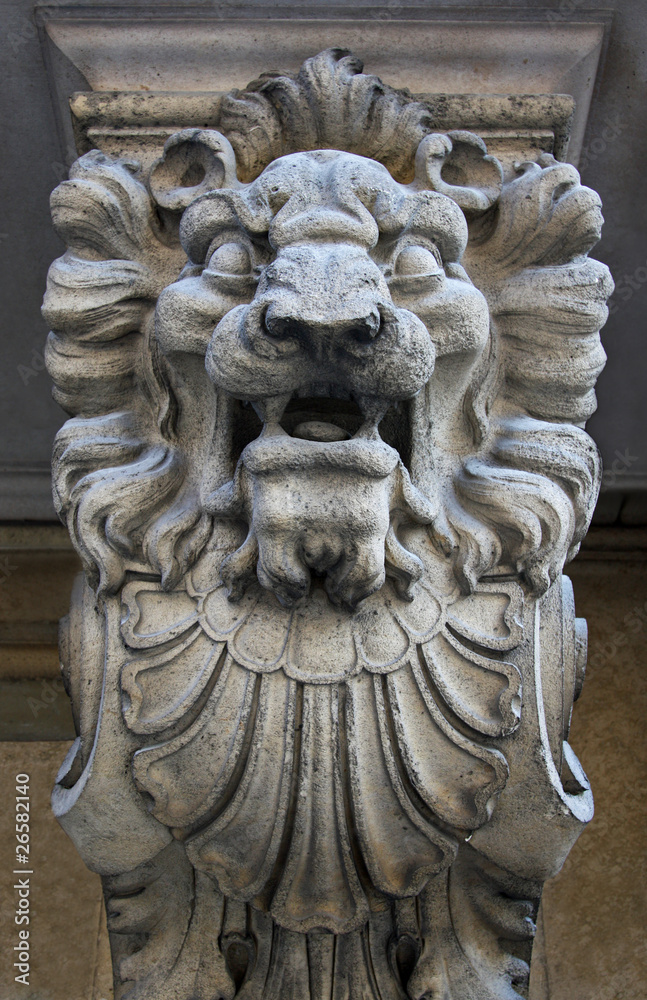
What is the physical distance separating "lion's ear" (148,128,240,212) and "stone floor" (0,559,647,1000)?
119 centimetres

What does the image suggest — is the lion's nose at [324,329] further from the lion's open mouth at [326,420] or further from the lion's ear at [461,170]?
the lion's ear at [461,170]

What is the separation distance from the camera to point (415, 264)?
1021mm

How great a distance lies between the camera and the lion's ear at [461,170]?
44.3 inches

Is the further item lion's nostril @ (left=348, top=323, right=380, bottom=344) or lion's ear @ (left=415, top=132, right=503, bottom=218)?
lion's ear @ (left=415, top=132, right=503, bottom=218)

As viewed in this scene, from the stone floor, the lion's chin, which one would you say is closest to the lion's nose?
the lion's chin

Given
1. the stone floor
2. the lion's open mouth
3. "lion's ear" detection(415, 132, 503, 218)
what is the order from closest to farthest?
the lion's open mouth → "lion's ear" detection(415, 132, 503, 218) → the stone floor

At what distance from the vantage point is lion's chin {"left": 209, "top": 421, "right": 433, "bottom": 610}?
35.6 inches

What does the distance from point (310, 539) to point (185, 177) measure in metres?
0.58

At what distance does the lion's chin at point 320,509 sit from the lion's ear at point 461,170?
0.41m

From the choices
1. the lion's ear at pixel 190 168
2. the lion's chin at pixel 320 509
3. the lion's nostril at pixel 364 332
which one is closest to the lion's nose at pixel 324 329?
the lion's nostril at pixel 364 332

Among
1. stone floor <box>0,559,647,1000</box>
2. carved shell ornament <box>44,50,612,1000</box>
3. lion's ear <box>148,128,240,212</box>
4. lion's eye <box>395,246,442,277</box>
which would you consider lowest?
stone floor <box>0,559,647,1000</box>

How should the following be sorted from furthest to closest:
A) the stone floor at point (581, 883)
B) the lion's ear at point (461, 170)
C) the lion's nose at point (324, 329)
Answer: the stone floor at point (581, 883) < the lion's ear at point (461, 170) < the lion's nose at point (324, 329)

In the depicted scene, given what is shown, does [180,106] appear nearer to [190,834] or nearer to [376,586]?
[376,586]

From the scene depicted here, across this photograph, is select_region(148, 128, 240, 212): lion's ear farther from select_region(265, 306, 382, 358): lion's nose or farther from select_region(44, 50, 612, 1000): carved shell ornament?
select_region(265, 306, 382, 358): lion's nose
